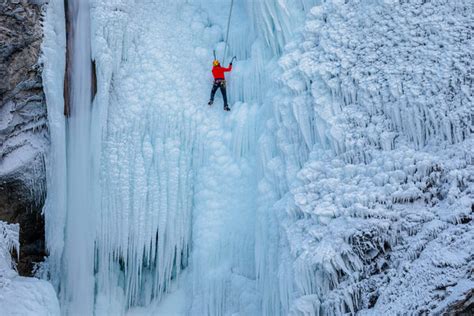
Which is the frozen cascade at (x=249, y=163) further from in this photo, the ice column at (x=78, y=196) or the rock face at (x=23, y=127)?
the rock face at (x=23, y=127)

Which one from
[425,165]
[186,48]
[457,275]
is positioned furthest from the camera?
[186,48]

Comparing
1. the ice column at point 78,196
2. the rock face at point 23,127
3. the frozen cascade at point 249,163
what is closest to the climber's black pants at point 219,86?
the frozen cascade at point 249,163

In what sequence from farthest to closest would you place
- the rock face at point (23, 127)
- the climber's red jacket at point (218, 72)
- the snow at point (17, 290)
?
1. the climber's red jacket at point (218, 72)
2. the rock face at point (23, 127)
3. the snow at point (17, 290)

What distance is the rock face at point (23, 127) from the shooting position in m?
7.59

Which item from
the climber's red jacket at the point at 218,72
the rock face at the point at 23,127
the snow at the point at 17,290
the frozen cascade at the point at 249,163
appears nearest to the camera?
the frozen cascade at the point at 249,163

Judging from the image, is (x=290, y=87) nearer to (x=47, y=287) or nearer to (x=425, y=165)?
(x=425, y=165)

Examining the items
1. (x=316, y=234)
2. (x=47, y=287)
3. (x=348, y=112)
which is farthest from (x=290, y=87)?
(x=47, y=287)

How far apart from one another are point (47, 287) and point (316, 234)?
10.3 ft

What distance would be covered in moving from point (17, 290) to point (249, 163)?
2.94m

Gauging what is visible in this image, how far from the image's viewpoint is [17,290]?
6.93 meters

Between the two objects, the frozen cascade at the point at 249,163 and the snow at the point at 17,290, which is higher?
the frozen cascade at the point at 249,163

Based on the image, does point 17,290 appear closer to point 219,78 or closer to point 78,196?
point 78,196

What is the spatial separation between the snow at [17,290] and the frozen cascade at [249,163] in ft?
2.25

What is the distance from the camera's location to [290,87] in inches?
281
